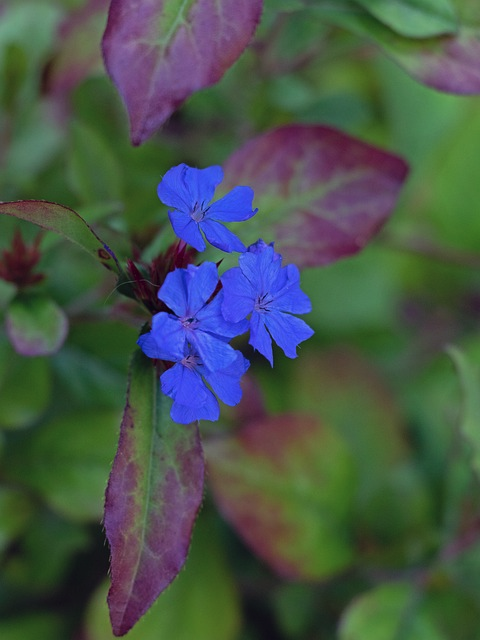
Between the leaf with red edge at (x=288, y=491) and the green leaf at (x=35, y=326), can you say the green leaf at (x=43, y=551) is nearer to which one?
the leaf with red edge at (x=288, y=491)

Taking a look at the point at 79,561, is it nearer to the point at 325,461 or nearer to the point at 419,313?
the point at 325,461

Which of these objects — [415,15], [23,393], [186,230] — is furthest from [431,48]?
[23,393]

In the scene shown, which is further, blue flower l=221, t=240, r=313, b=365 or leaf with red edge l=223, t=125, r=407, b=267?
leaf with red edge l=223, t=125, r=407, b=267

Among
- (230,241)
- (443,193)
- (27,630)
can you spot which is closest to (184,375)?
(230,241)

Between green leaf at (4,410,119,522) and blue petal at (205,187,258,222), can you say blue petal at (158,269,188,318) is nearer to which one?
blue petal at (205,187,258,222)

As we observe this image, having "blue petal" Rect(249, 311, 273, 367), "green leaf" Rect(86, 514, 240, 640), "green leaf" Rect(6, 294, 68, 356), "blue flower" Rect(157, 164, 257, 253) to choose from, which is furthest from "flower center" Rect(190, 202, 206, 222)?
"green leaf" Rect(86, 514, 240, 640)

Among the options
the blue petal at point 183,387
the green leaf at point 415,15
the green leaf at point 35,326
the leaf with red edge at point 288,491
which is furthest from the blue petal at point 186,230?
the leaf with red edge at point 288,491
